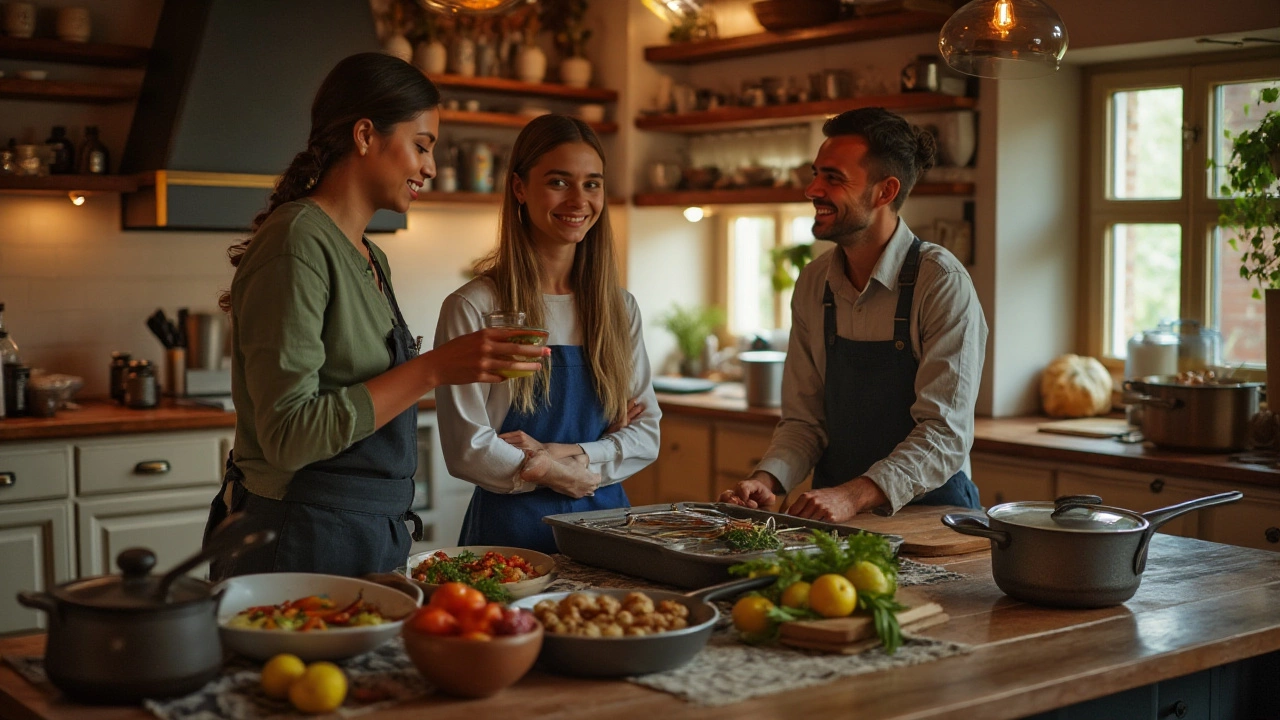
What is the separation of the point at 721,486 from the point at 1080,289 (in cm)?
152

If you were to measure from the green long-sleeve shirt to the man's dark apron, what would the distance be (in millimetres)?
44

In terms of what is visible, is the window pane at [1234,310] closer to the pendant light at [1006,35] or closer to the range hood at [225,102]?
the pendant light at [1006,35]

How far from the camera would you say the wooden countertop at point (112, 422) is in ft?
13.2

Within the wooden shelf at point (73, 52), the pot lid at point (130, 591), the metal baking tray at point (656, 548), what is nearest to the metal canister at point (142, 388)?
the wooden shelf at point (73, 52)

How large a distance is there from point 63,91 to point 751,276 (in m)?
2.94

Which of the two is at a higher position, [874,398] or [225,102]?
[225,102]

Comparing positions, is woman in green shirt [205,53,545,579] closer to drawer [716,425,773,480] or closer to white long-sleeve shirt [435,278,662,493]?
white long-sleeve shirt [435,278,662,493]

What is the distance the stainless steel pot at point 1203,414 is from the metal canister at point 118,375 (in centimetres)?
344

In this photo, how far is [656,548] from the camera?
2125mm

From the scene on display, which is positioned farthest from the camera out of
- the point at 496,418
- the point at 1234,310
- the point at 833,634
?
the point at 1234,310

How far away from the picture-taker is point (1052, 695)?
5.54ft

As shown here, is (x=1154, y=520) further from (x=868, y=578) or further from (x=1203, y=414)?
(x=1203, y=414)

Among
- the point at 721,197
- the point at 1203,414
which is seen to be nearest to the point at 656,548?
the point at 1203,414

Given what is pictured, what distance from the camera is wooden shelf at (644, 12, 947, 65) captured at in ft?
15.0
